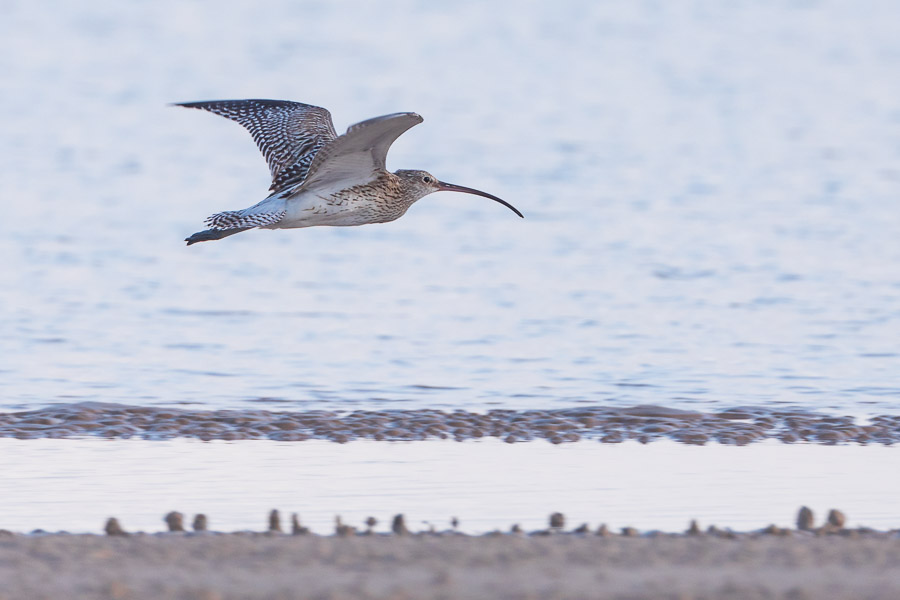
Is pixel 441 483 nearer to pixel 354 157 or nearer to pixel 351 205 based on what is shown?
pixel 354 157

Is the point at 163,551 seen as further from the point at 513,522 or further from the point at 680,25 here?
the point at 680,25

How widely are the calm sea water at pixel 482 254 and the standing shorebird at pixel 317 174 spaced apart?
1.10 meters

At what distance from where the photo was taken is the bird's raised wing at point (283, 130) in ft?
39.3

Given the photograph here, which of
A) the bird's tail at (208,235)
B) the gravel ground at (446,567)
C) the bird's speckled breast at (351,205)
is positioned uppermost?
the bird's speckled breast at (351,205)

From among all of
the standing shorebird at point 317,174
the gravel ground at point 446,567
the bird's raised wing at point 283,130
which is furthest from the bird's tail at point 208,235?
the gravel ground at point 446,567

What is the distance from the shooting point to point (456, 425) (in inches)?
414

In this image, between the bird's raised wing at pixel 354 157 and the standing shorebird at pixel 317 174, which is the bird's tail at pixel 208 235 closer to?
the standing shorebird at pixel 317 174

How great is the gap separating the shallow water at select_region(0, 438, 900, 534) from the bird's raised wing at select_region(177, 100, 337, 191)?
2.45 meters

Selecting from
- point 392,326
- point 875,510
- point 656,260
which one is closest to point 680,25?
point 656,260

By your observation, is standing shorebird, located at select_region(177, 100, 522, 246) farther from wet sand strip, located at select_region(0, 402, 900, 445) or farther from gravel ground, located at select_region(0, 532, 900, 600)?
gravel ground, located at select_region(0, 532, 900, 600)

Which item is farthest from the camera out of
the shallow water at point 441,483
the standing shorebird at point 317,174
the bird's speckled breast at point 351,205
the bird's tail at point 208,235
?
the bird's speckled breast at point 351,205

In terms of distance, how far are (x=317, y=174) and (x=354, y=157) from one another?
24 centimetres

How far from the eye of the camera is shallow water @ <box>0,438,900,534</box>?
8.30 metres

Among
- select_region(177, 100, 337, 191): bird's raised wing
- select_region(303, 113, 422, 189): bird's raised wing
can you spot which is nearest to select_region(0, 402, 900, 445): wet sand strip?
select_region(303, 113, 422, 189): bird's raised wing
